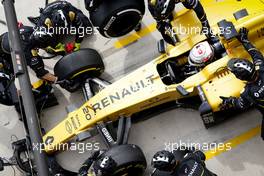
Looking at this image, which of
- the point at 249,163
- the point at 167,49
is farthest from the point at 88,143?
the point at 249,163

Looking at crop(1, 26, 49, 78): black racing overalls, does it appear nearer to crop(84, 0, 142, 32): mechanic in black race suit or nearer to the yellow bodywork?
the yellow bodywork

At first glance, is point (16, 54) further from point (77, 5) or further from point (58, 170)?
point (77, 5)

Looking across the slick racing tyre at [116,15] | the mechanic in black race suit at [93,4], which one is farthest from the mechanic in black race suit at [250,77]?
the mechanic in black race suit at [93,4]

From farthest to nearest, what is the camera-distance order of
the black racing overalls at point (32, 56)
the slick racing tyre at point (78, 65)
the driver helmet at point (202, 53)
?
the black racing overalls at point (32, 56)
the slick racing tyre at point (78, 65)
the driver helmet at point (202, 53)

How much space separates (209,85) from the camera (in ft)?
26.6

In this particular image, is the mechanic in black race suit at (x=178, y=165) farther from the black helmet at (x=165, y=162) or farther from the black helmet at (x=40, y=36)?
the black helmet at (x=40, y=36)

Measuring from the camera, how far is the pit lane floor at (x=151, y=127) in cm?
Answer: 845

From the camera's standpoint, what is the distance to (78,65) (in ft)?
28.9

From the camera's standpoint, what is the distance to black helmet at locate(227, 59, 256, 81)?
23.6ft

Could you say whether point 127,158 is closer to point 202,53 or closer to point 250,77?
point 202,53

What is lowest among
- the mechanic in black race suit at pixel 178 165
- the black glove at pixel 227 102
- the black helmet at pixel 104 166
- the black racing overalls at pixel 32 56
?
the mechanic in black race suit at pixel 178 165

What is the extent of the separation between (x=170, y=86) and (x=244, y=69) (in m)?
1.41

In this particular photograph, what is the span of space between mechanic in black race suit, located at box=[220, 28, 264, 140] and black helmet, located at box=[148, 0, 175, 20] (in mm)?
1152

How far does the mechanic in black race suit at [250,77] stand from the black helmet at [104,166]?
1777 millimetres
